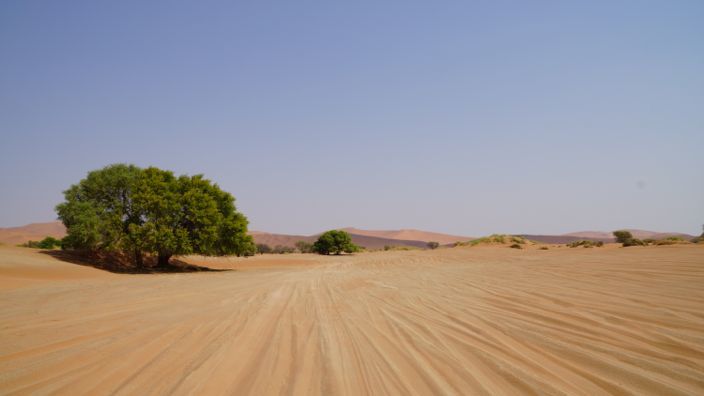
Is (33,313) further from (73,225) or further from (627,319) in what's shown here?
(73,225)

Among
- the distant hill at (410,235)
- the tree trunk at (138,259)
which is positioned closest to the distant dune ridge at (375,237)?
the distant hill at (410,235)

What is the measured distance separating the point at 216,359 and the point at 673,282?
8.48 m

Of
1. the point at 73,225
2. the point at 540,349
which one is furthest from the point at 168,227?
the point at 540,349

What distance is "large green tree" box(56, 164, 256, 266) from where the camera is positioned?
22.2 m

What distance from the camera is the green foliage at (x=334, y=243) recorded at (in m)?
53.9

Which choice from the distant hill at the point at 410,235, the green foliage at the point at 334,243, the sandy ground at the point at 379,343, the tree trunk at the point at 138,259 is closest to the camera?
the sandy ground at the point at 379,343

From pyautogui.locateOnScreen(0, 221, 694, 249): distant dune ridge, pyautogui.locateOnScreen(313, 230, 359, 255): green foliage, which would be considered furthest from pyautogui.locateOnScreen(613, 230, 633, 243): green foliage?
pyautogui.locateOnScreen(0, 221, 694, 249): distant dune ridge

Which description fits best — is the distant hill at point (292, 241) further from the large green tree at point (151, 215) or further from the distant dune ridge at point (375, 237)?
the large green tree at point (151, 215)

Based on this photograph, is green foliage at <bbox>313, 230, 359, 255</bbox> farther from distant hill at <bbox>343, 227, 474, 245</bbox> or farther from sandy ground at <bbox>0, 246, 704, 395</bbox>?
distant hill at <bbox>343, 227, 474, 245</bbox>

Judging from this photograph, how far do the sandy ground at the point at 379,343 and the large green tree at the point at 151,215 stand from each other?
15.2 metres

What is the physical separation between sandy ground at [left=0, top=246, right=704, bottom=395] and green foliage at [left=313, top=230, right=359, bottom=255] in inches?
1807

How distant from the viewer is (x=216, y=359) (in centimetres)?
397

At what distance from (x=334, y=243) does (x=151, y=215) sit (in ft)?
108

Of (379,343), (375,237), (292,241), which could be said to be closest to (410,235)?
(375,237)
